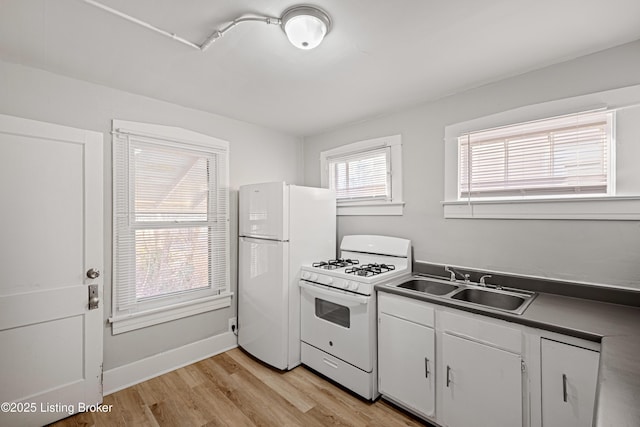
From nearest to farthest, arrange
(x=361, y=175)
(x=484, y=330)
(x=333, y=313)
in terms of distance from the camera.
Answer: (x=484, y=330), (x=333, y=313), (x=361, y=175)

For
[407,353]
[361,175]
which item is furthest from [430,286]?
[361,175]

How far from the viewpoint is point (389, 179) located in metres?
2.84

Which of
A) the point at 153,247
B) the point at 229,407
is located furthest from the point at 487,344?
the point at 153,247

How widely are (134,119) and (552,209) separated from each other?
332cm

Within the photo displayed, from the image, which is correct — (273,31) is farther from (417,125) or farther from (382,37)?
(417,125)

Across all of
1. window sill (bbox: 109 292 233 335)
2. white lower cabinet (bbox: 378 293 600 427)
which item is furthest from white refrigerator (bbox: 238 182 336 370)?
white lower cabinet (bbox: 378 293 600 427)

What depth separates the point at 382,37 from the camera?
1.62m

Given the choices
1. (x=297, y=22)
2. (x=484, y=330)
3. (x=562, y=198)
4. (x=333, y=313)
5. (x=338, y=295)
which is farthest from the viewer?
(x=333, y=313)

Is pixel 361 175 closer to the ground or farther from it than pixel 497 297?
farther from it

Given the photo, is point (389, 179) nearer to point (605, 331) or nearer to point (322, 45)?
point (322, 45)

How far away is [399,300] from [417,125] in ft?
5.27

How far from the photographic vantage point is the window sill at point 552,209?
1.68m

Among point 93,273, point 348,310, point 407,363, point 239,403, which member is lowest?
point 239,403

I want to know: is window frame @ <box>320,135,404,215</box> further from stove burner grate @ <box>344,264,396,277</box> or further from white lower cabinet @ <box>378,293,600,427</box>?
white lower cabinet @ <box>378,293,600,427</box>
